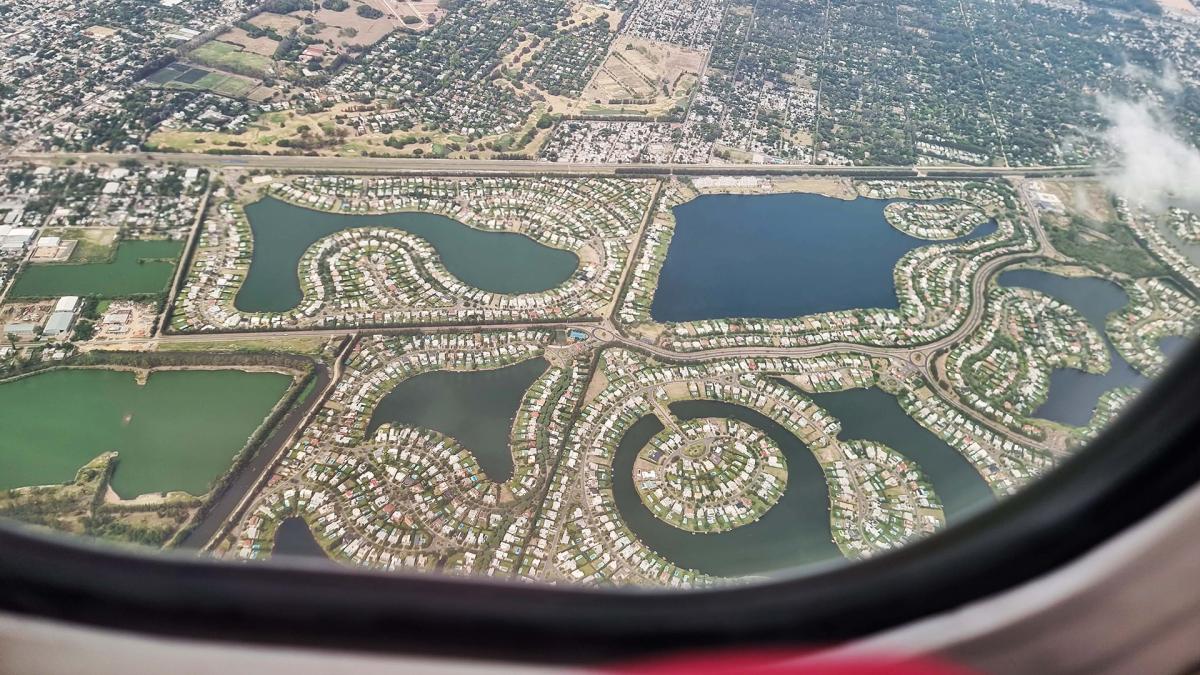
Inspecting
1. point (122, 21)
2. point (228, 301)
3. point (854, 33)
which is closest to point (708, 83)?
point (854, 33)

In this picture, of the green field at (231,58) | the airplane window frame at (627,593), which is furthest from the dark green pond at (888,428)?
the green field at (231,58)

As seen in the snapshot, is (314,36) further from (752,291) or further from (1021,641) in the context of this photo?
(1021,641)

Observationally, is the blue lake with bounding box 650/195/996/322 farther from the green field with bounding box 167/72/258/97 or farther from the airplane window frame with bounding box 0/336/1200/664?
the green field with bounding box 167/72/258/97

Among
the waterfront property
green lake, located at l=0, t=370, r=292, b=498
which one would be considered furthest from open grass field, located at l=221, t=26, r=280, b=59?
the waterfront property

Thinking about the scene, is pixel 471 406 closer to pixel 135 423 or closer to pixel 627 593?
pixel 135 423

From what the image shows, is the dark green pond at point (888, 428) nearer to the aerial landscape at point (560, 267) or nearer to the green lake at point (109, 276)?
the aerial landscape at point (560, 267)
